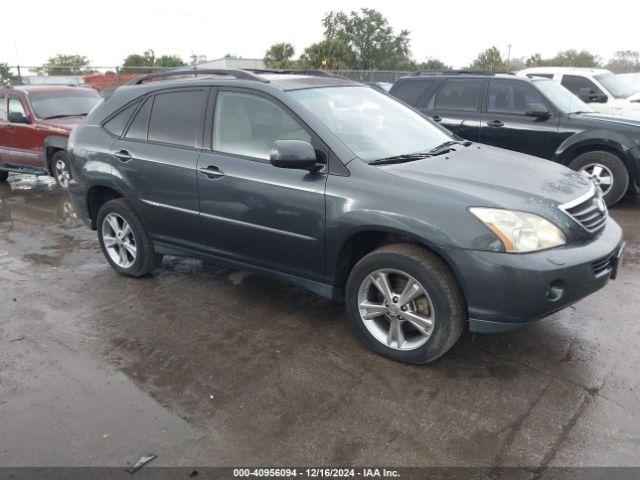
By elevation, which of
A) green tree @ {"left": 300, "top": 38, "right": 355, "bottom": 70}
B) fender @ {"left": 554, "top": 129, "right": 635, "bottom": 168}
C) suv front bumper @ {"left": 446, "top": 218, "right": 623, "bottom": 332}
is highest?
green tree @ {"left": 300, "top": 38, "right": 355, "bottom": 70}

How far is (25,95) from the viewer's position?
9453 millimetres

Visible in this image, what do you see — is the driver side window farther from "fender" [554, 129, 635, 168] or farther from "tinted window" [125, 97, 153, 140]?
"fender" [554, 129, 635, 168]

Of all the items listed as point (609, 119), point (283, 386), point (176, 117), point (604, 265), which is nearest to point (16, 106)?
point (176, 117)

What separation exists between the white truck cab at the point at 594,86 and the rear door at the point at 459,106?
2.89 meters

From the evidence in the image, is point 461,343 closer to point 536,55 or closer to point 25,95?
point 25,95

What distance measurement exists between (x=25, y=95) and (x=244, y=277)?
676cm

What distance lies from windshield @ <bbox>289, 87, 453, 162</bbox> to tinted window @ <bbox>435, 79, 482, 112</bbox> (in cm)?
363

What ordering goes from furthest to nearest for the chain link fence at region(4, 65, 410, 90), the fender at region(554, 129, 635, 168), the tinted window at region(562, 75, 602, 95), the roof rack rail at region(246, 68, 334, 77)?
the chain link fence at region(4, 65, 410, 90)
the tinted window at region(562, 75, 602, 95)
the fender at region(554, 129, 635, 168)
the roof rack rail at region(246, 68, 334, 77)

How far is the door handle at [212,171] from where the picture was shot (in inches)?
160

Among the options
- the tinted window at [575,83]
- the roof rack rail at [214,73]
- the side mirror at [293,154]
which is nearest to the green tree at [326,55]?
the tinted window at [575,83]

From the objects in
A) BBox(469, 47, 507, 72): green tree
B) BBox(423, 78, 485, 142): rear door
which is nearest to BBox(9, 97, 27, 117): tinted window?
BBox(423, 78, 485, 142): rear door

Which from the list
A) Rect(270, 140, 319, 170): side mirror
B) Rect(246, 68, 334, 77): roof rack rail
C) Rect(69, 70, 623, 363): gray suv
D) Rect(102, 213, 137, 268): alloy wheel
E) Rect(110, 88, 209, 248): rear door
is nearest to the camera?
Rect(69, 70, 623, 363): gray suv

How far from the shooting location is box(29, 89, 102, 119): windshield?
9.38 metres

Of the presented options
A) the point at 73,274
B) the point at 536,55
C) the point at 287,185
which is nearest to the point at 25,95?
the point at 73,274
